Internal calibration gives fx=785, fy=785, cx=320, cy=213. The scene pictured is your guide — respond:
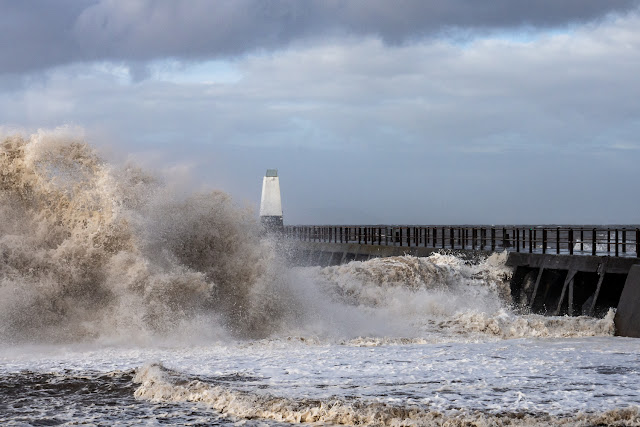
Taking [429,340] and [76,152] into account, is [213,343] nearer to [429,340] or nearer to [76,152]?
[429,340]

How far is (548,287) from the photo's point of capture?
18578 mm

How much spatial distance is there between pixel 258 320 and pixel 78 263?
10.3ft

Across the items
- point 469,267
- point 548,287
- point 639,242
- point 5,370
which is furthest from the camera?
point 469,267

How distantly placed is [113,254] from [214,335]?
223cm

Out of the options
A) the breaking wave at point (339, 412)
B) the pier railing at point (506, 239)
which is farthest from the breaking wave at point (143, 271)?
the breaking wave at point (339, 412)

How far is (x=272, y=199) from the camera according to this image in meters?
40.9

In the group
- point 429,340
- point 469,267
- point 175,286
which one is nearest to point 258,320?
point 175,286

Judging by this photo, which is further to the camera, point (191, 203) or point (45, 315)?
point (191, 203)

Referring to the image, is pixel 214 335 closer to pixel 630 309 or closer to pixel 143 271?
pixel 143 271

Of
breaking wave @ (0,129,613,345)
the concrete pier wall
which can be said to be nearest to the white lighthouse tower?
the concrete pier wall

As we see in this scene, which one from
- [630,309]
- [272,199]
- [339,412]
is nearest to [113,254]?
[339,412]

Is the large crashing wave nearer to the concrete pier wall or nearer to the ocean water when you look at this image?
the ocean water

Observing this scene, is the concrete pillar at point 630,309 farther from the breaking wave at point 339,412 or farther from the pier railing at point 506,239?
the breaking wave at point 339,412

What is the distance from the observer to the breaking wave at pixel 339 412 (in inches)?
244
